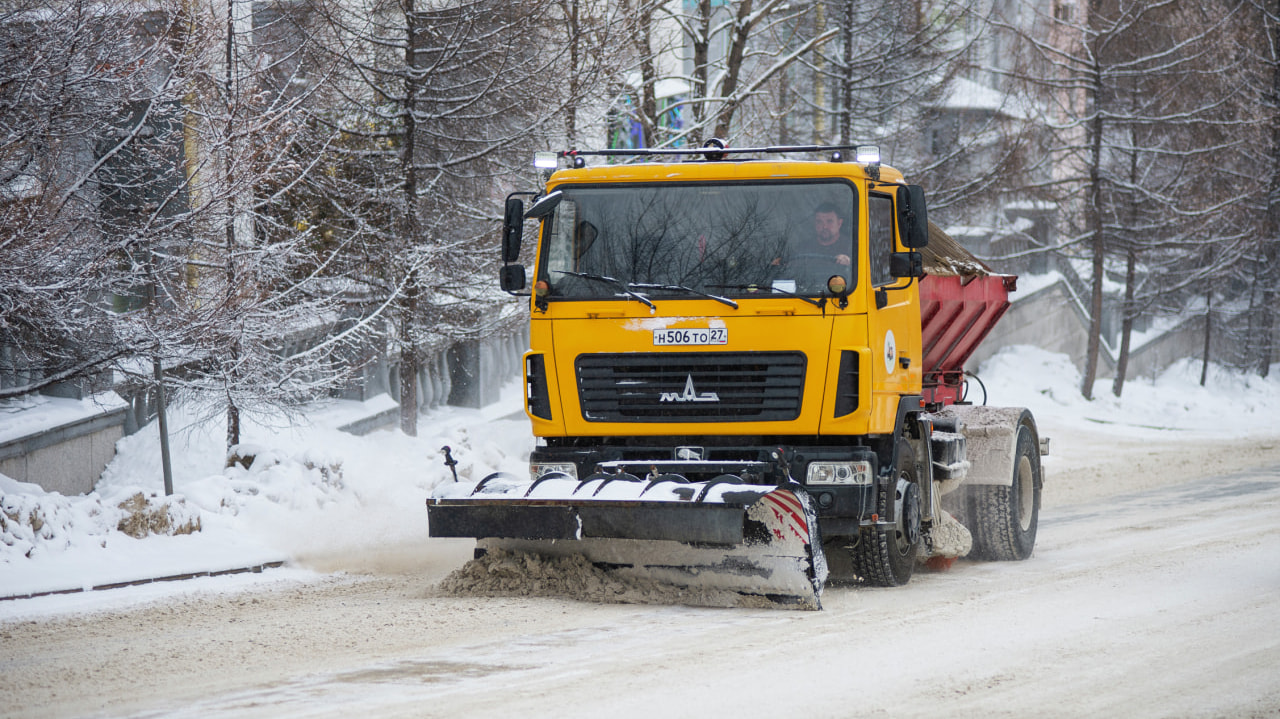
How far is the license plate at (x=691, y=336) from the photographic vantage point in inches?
323

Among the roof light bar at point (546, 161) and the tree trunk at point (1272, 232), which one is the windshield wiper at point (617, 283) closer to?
the roof light bar at point (546, 161)

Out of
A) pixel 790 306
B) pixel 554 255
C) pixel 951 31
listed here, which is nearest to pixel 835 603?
pixel 790 306

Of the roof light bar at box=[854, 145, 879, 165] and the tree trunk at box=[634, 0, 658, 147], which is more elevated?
the tree trunk at box=[634, 0, 658, 147]

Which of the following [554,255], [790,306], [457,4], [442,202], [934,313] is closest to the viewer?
[790,306]

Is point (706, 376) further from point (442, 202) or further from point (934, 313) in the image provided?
point (442, 202)

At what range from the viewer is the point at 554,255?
28.6ft

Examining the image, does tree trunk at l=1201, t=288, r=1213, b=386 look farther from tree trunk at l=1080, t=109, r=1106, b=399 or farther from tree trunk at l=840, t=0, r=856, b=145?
tree trunk at l=840, t=0, r=856, b=145

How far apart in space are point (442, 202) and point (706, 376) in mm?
7114

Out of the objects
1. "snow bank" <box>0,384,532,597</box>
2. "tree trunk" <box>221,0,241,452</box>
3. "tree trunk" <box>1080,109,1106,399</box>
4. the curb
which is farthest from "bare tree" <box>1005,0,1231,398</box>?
the curb

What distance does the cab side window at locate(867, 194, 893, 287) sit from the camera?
8.40 metres

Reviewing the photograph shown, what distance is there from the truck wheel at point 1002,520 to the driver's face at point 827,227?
3543 mm

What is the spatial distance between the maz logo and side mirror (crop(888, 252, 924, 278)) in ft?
4.68

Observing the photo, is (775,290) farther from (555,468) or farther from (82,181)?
(82,181)

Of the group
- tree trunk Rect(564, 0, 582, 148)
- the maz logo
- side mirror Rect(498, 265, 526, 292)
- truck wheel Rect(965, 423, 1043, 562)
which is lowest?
truck wheel Rect(965, 423, 1043, 562)
